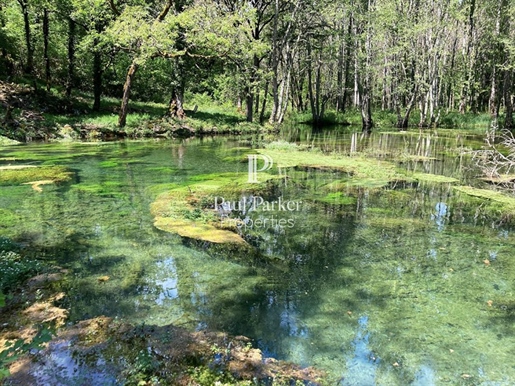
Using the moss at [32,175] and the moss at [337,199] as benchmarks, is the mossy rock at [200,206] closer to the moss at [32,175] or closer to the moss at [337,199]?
the moss at [337,199]

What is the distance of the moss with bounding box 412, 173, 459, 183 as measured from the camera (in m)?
10.1

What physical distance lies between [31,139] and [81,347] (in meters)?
15.8

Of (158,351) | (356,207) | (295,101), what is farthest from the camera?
(295,101)

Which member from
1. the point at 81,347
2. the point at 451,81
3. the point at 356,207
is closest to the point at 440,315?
the point at 81,347

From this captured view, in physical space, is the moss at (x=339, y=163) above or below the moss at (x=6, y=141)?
below

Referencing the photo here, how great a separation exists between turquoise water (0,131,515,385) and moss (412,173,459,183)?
1.27 meters

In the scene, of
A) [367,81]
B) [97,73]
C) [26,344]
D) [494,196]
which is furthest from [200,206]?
[367,81]

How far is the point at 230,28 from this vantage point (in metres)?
17.8

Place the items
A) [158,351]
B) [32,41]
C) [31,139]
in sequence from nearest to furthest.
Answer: [158,351] → [31,139] → [32,41]

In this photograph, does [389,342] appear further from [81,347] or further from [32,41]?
[32,41]

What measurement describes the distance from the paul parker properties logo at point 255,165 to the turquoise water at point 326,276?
146 centimetres

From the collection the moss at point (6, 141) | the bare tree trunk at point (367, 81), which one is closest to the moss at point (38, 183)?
the moss at point (6, 141)

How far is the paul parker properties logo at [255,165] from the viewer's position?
33.2 ft

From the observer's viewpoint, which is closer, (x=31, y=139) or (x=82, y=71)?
(x=31, y=139)
